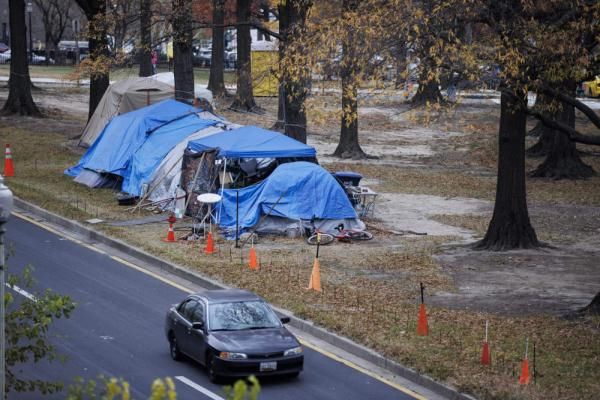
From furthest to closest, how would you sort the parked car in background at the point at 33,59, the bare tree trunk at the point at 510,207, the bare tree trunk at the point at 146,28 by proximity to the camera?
the parked car in background at the point at 33,59 → the bare tree trunk at the point at 146,28 → the bare tree trunk at the point at 510,207

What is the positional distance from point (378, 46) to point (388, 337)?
20.0 ft

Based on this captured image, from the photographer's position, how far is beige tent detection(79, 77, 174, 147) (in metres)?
37.2

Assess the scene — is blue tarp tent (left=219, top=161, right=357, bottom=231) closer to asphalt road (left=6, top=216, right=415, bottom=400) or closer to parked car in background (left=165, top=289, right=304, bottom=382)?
asphalt road (left=6, top=216, right=415, bottom=400)

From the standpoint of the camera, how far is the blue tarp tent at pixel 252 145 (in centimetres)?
2625

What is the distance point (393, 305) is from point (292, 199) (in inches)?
284

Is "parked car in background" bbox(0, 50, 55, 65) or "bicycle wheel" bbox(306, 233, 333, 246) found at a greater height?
"parked car in background" bbox(0, 50, 55, 65)

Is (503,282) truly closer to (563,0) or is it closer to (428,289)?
(428,289)

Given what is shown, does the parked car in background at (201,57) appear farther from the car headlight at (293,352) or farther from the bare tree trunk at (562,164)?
the car headlight at (293,352)

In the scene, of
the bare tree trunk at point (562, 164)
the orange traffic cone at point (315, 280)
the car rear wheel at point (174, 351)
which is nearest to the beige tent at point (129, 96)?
the bare tree trunk at point (562, 164)

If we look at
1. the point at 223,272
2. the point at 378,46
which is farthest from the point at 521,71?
the point at 223,272

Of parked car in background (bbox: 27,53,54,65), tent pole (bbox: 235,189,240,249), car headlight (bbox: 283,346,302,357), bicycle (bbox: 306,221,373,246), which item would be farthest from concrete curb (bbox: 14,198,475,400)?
parked car in background (bbox: 27,53,54,65)

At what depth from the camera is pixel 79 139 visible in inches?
1638

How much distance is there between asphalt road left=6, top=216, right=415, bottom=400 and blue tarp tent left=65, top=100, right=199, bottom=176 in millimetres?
8024

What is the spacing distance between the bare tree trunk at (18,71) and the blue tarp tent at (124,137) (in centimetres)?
1562
